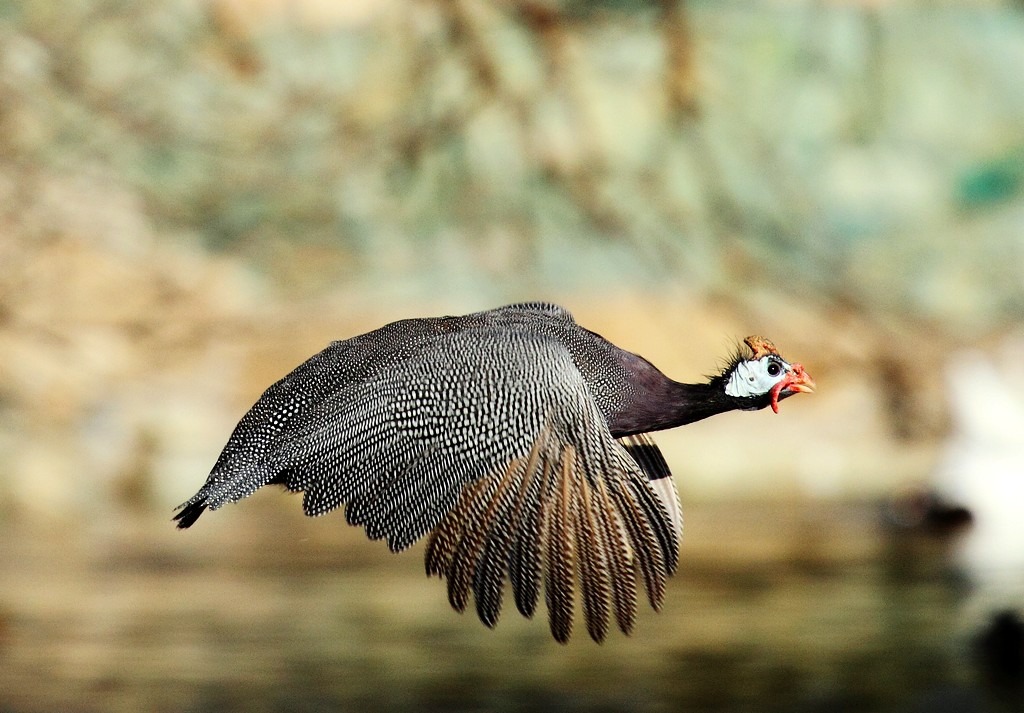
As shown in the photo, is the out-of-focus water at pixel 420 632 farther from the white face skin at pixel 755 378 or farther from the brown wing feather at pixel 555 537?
the brown wing feather at pixel 555 537

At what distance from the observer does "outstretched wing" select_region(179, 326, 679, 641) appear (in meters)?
2.52

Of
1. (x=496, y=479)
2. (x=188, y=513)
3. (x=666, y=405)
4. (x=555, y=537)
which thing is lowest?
(x=555, y=537)

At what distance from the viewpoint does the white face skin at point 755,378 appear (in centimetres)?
309

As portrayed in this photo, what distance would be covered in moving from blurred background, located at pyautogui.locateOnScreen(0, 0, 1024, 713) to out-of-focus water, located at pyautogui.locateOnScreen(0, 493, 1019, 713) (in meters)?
0.08

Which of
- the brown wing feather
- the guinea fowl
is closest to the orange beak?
the guinea fowl

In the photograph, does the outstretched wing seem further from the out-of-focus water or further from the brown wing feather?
the out-of-focus water

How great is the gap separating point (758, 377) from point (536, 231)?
5465mm

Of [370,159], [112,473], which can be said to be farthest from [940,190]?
[112,473]

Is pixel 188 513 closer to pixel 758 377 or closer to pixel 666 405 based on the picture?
pixel 666 405

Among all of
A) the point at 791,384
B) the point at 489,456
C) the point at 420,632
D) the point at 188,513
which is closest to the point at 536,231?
the point at 420,632

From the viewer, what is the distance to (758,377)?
3.09 m

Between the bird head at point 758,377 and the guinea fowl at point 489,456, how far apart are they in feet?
0.41

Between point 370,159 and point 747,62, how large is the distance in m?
2.32

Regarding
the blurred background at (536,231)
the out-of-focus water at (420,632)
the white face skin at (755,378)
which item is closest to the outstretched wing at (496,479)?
the white face skin at (755,378)
